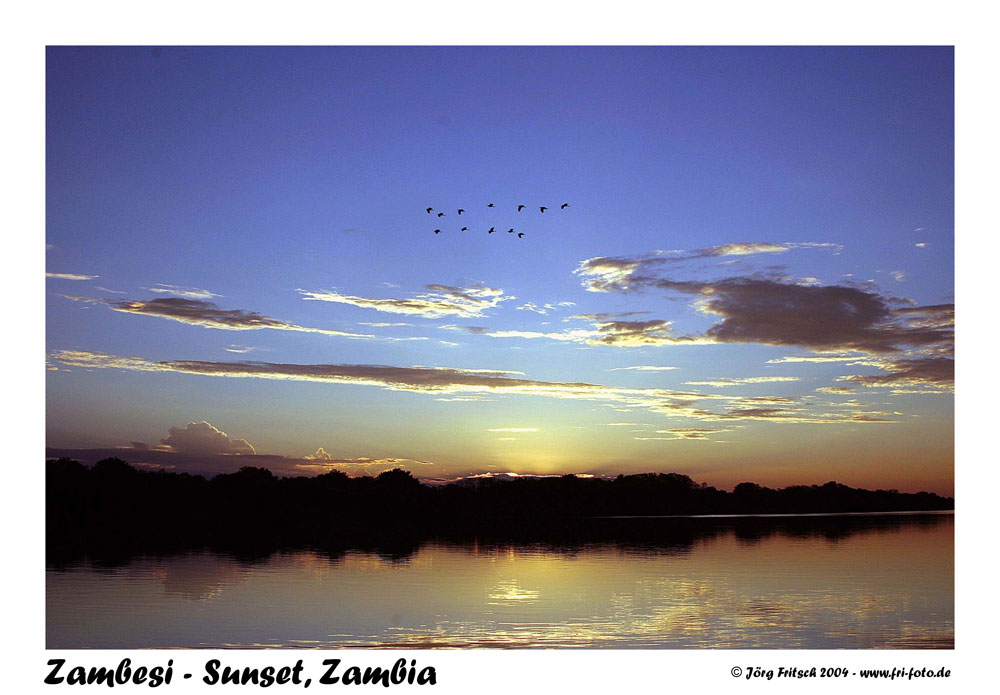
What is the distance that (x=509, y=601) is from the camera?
2361 cm

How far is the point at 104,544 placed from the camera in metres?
43.1

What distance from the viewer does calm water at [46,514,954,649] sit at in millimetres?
18922

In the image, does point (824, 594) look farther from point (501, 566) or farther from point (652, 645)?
point (501, 566)

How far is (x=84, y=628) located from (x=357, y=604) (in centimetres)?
656

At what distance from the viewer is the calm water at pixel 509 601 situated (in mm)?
18922

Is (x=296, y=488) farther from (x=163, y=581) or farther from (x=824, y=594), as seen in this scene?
(x=824, y=594)

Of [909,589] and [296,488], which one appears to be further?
[296,488]

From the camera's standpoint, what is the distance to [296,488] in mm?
74750
